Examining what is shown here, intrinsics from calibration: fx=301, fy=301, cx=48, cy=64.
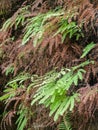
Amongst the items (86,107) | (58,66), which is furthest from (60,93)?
(58,66)

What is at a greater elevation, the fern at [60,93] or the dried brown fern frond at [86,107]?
the fern at [60,93]

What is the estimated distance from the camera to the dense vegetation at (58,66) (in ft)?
5.97

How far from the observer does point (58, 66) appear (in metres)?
2.15

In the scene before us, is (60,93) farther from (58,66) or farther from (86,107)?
(58,66)

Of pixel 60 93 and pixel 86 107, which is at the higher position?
pixel 60 93

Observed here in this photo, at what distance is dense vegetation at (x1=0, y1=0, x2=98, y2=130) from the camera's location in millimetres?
1818

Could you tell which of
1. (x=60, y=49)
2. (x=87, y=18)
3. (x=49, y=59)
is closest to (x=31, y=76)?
(x=49, y=59)

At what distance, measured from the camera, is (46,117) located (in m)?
2.18

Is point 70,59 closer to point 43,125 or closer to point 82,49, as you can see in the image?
point 82,49

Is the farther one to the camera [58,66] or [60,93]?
[58,66]

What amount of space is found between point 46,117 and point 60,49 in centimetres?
50

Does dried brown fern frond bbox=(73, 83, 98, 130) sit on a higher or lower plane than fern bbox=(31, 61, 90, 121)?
lower

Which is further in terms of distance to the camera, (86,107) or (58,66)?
(58,66)

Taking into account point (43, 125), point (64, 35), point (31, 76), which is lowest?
point (43, 125)
